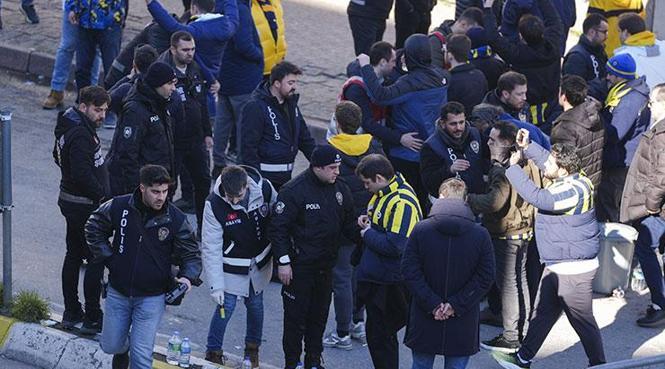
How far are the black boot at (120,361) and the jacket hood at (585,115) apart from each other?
4.06 m

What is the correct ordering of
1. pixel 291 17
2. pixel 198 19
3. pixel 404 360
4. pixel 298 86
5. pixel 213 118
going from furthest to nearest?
pixel 291 17 < pixel 298 86 < pixel 213 118 < pixel 198 19 < pixel 404 360

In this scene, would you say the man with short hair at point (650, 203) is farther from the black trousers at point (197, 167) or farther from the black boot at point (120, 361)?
the black boot at point (120, 361)

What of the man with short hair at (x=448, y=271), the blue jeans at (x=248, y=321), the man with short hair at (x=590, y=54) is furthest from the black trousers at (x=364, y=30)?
the man with short hair at (x=448, y=271)

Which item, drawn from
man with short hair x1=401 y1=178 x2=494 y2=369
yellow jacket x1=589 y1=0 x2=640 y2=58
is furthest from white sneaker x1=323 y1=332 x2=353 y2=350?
yellow jacket x1=589 y1=0 x2=640 y2=58

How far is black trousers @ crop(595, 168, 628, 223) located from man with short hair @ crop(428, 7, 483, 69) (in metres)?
1.84

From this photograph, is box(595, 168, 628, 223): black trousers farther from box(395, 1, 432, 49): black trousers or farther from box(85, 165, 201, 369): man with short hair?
box(85, 165, 201, 369): man with short hair

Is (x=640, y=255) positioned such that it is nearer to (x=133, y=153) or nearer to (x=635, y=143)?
(x=635, y=143)

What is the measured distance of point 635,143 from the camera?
11.2 meters

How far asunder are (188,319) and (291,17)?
7.67 meters

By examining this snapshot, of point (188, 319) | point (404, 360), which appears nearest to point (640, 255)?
point (404, 360)

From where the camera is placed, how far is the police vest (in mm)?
9039

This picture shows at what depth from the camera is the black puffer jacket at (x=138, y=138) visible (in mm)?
10188

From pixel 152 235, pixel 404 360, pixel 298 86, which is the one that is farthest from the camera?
pixel 298 86

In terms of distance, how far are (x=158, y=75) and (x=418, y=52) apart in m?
2.25
